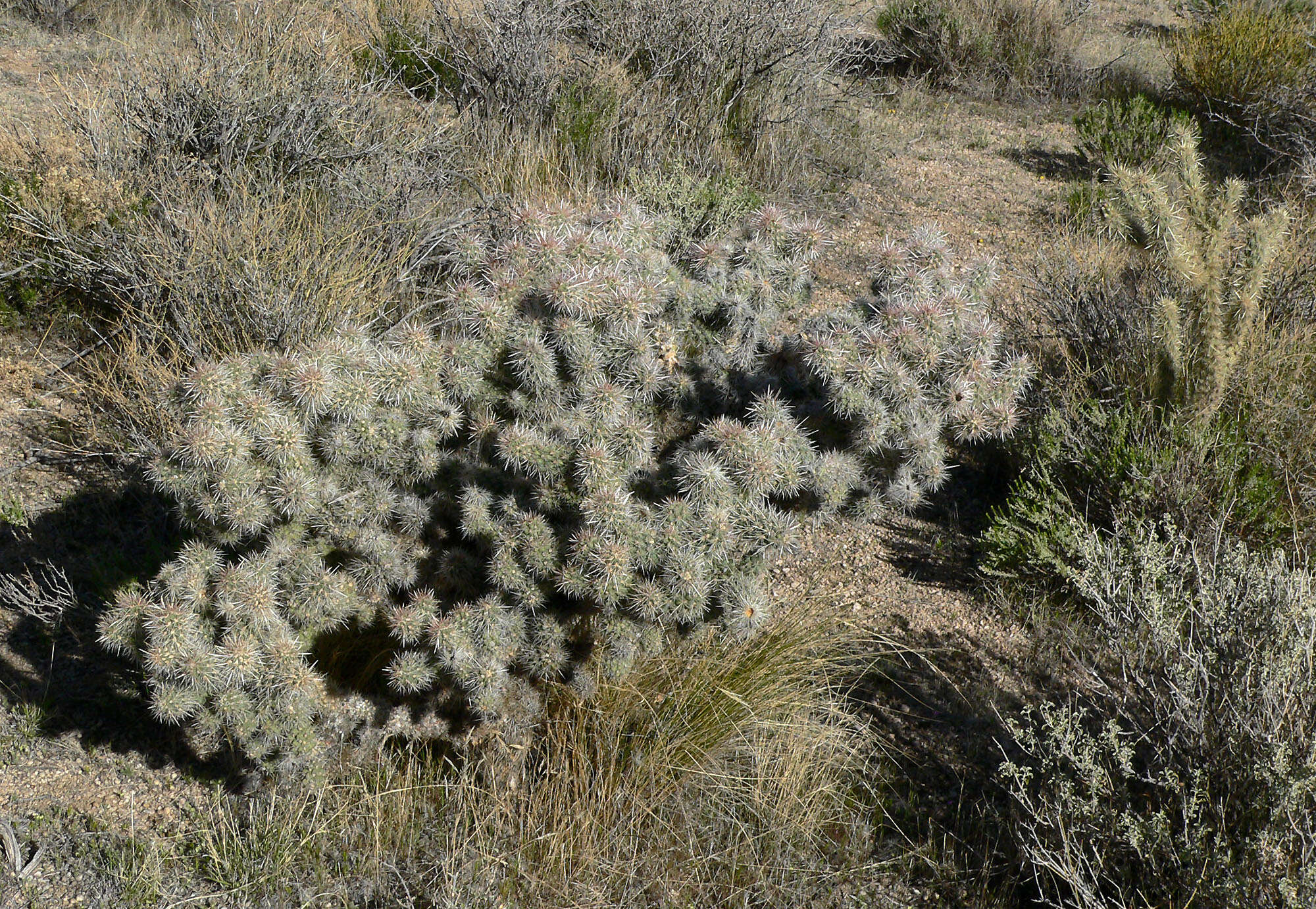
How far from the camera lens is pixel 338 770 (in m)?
3.10

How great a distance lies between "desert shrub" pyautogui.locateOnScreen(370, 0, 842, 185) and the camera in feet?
20.4

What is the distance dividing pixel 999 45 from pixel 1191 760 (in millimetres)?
8452

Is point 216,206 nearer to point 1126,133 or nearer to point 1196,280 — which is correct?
point 1196,280

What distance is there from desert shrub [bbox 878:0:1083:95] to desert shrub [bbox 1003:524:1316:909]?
7609 millimetres

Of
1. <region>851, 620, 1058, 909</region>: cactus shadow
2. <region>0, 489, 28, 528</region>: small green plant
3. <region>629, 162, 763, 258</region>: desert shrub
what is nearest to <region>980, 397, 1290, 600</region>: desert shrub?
<region>851, 620, 1058, 909</region>: cactus shadow

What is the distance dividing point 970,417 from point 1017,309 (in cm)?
253

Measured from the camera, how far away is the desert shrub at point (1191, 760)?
237 cm

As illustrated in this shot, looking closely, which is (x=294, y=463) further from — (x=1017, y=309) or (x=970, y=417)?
(x=1017, y=309)

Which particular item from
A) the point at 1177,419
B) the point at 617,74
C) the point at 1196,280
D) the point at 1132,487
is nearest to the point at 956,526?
the point at 1132,487

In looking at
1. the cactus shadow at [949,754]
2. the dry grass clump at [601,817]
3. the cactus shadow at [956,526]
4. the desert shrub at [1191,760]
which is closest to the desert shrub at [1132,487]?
the cactus shadow at [956,526]

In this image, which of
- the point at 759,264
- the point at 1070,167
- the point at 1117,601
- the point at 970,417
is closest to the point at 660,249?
the point at 759,264

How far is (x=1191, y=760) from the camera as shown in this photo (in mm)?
2691

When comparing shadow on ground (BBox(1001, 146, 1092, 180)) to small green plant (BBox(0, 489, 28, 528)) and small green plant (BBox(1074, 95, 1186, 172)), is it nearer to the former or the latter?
small green plant (BBox(1074, 95, 1186, 172))

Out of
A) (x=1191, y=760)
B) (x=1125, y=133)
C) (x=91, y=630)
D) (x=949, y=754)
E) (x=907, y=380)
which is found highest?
(x=1125, y=133)
